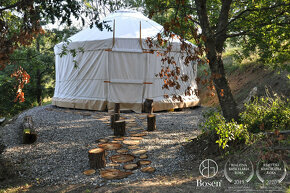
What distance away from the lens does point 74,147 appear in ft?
12.0

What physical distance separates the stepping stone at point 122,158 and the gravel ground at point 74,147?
164 mm

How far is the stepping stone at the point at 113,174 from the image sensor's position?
2540mm

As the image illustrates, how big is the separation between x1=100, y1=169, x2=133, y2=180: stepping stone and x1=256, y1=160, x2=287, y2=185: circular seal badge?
1420 millimetres

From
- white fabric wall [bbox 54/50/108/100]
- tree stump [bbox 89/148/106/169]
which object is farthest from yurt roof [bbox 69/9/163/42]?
tree stump [bbox 89/148/106/169]

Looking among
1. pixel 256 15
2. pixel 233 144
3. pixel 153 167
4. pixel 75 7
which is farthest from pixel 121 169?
pixel 256 15

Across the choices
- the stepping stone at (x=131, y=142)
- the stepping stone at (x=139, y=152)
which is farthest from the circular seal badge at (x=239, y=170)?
the stepping stone at (x=131, y=142)

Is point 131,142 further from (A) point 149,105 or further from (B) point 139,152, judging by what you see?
(A) point 149,105

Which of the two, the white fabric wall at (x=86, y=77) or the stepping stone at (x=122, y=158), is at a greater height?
the white fabric wall at (x=86, y=77)

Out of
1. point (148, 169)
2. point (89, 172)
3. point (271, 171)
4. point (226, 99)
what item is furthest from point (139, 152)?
point (271, 171)

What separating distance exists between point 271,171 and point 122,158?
188 centimetres

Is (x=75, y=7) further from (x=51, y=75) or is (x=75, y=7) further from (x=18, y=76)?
(x=51, y=75)

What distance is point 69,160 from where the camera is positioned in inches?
124

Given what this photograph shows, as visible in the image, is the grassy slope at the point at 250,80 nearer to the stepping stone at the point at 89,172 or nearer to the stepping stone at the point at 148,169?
the stepping stone at the point at 148,169

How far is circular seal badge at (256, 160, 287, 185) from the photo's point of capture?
1.88m
